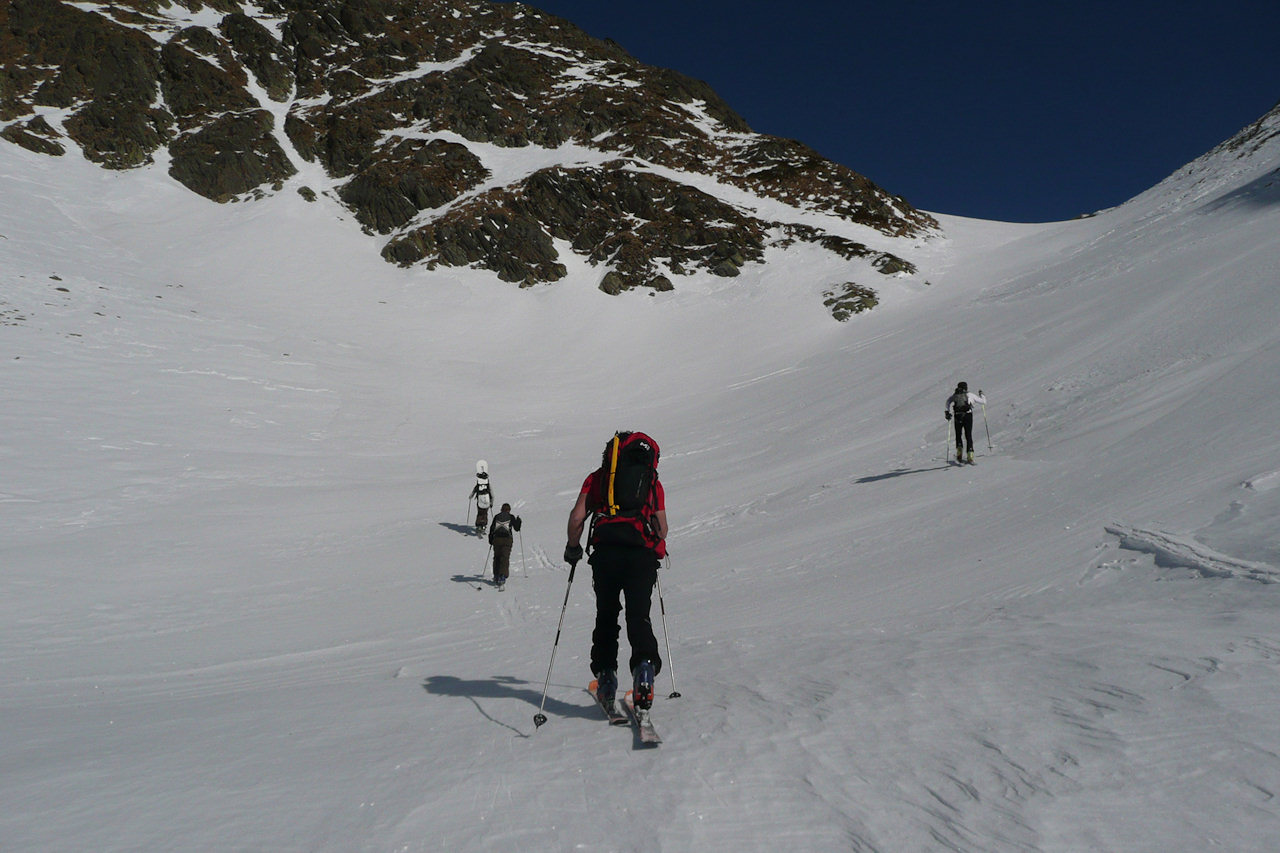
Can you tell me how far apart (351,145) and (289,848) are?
7824 centimetres

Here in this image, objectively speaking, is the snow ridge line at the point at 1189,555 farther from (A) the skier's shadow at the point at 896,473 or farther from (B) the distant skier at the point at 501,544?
(B) the distant skier at the point at 501,544

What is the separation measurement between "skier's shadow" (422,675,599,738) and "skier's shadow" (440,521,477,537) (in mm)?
9623

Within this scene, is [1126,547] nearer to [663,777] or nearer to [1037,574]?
[1037,574]

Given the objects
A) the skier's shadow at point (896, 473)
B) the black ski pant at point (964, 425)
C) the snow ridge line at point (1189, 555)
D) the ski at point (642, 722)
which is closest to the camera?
the ski at point (642, 722)

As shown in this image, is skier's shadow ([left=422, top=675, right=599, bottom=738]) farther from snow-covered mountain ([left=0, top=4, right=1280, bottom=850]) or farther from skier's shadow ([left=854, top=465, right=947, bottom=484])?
skier's shadow ([left=854, top=465, right=947, bottom=484])

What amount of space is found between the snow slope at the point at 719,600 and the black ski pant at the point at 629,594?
52 cm

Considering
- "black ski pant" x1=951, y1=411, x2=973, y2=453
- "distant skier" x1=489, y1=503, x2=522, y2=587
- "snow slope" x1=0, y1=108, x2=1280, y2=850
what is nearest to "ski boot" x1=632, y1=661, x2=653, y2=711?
"snow slope" x1=0, y1=108, x2=1280, y2=850

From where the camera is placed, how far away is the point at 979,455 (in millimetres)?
13422

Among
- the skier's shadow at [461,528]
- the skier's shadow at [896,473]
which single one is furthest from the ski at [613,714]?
the skier's shadow at [461,528]

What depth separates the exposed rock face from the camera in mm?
59344

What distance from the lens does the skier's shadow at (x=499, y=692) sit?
16.0 ft

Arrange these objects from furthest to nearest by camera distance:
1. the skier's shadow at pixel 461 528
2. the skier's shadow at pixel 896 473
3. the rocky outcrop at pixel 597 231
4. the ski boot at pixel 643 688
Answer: the rocky outcrop at pixel 597 231 < the skier's shadow at pixel 461 528 < the skier's shadow at pixel 896 473 < the ski boot at pixel 643 688

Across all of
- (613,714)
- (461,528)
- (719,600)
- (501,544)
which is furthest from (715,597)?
(461,528)

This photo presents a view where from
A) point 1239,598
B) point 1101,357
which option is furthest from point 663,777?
point 1101,357
